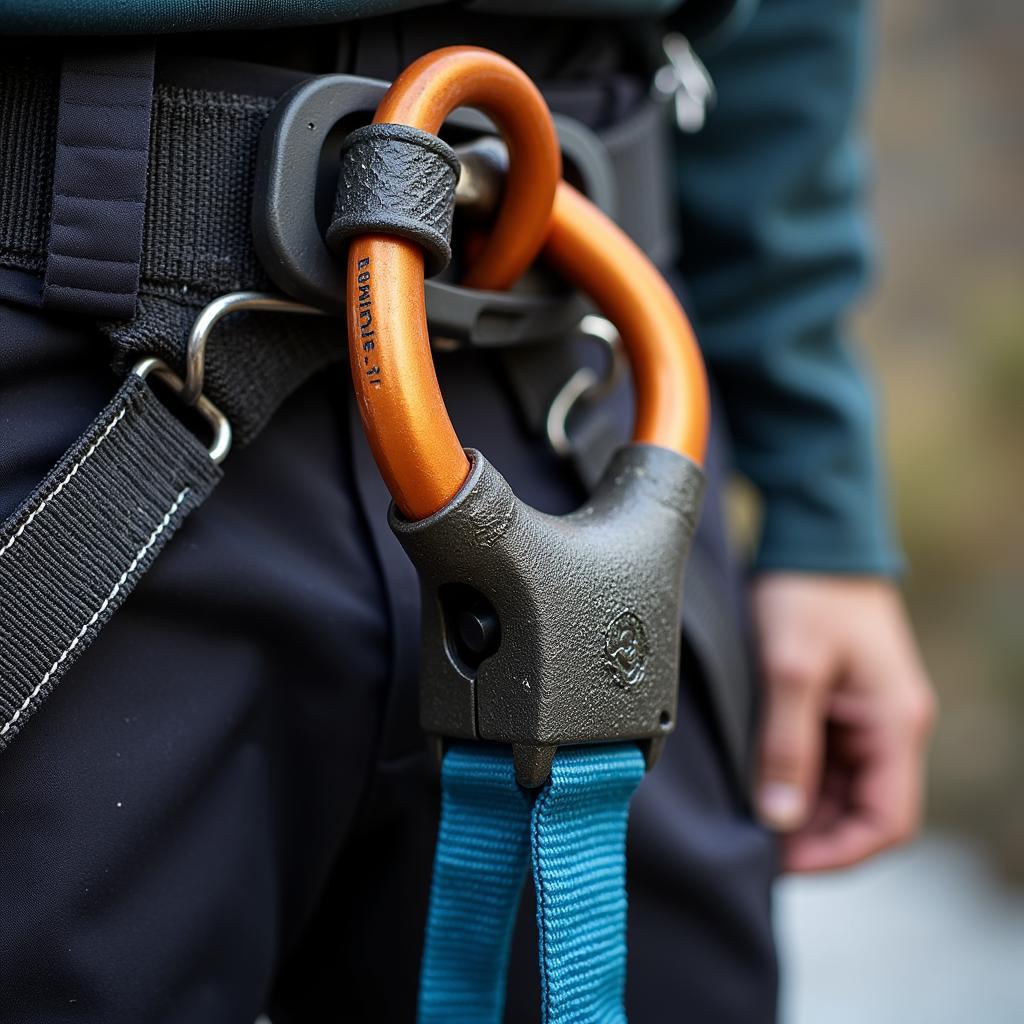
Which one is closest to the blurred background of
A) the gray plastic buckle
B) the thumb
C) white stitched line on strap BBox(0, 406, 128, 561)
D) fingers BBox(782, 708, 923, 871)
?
fingers BBox(782, 708, 923, 871)

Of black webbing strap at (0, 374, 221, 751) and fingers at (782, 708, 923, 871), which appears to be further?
fingers at (782, 708, 923, 871)

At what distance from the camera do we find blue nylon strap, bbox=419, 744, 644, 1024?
0.58 m

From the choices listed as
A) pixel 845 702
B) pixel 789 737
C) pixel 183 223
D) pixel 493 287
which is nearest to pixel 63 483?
pixel 183 223

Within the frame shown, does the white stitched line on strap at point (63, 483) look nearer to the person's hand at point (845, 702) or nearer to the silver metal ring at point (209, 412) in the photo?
the silver metal ring at point (209, 412)

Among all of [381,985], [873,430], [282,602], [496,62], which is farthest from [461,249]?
[873,430]

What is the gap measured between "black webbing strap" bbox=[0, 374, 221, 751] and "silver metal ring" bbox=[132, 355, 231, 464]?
0.4 inches

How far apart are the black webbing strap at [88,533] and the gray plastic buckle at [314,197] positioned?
0.09 metres

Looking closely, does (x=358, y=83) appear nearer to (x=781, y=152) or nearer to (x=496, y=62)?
(x=496, y=62)

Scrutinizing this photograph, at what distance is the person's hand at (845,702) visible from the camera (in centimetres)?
99

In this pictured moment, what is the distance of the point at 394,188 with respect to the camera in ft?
1.82

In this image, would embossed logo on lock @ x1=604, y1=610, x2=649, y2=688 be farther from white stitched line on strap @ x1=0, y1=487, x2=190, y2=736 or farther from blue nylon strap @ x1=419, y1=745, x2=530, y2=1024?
white stitched line on strap @ x1=0, y1=487, x2=190, y2=736

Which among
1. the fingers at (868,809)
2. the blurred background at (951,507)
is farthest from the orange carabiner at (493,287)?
the blurred background at (951,507)

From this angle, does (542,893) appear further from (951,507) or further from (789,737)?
(951,507)

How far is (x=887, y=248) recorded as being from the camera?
555 cm
